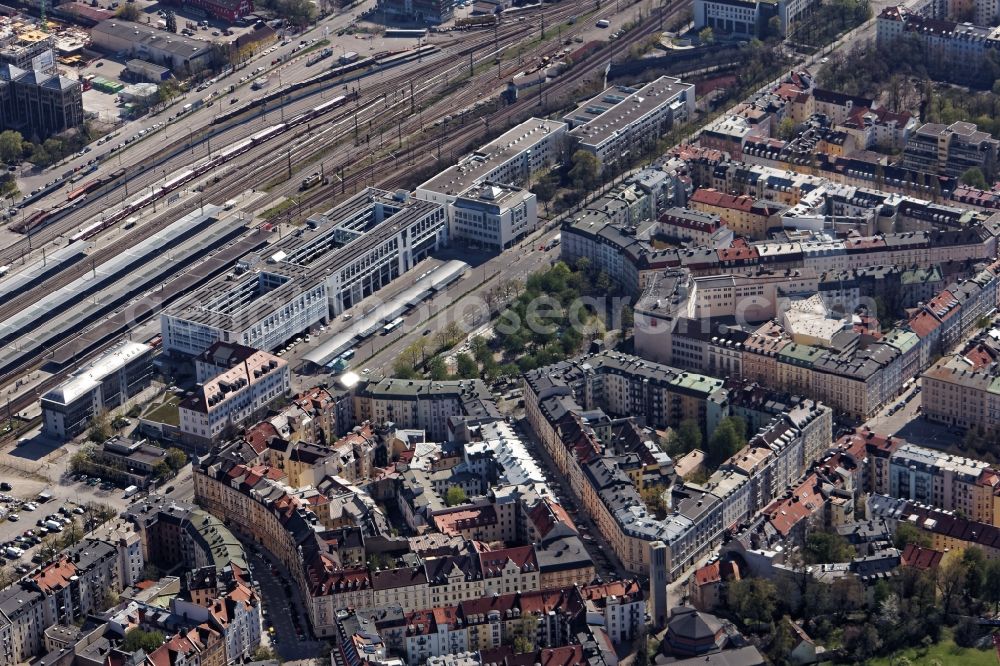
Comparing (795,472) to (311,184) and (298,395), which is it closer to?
(298,395)

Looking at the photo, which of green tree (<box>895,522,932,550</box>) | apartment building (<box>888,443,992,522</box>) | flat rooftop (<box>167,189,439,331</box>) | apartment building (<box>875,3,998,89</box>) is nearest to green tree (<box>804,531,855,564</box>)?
green tree (<box>895,522,932,550</box>)

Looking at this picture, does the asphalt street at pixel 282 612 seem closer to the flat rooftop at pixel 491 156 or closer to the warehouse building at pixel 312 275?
the warehouse building at pixel 312 275

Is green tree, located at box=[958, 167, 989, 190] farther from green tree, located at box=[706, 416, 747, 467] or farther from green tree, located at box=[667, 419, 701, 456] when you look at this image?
green tree, located at box=[667, 419, 701, 456]

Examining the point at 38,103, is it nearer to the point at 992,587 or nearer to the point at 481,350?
the point at 481,350

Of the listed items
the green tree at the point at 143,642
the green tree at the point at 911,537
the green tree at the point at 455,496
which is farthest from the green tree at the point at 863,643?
the green tree at the point at 143,642

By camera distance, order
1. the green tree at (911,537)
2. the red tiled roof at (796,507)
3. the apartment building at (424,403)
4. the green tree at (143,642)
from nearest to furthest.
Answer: the green tree at (143,642)
the green tree at (911,537)
the red tiled roof at (796,507)
the apartment building at (424,403)

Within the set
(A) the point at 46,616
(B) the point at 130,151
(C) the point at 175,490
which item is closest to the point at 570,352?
(C) the point at 175,490
